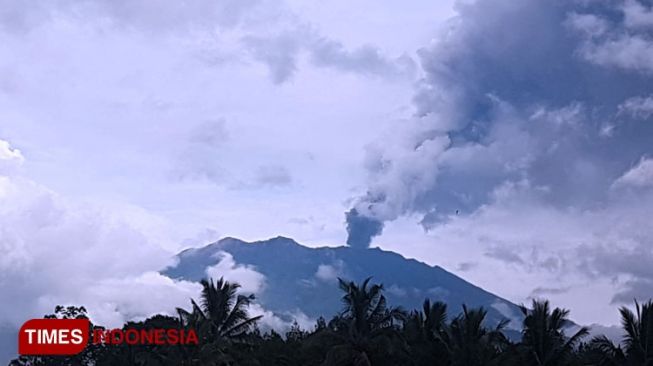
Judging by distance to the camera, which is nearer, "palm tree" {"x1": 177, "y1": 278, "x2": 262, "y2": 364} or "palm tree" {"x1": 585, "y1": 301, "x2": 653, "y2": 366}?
"palm tree" {"x1": 585, "y1": 301, "x2": 653, "y2": 366}

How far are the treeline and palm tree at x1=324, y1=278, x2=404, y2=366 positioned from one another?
0.05 m

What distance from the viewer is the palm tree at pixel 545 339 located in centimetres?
3772

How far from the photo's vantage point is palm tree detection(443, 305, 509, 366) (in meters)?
37.2

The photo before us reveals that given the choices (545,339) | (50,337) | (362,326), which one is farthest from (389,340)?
(50,337)

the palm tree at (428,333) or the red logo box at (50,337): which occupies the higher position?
the red logo box at (50,337)

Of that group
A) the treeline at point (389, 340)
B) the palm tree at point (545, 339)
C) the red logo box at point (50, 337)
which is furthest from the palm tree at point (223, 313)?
the palm tree at point (545, 339)

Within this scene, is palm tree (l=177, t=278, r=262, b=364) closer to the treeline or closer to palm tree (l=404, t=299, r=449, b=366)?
the treeline

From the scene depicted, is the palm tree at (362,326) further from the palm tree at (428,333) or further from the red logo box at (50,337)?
the red logo box at (50,337)

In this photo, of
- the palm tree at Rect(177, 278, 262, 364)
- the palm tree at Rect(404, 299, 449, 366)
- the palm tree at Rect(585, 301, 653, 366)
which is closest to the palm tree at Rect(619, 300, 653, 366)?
the palm tree at Rect(585, 301, 653, 366)

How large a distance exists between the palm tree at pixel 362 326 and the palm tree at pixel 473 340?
10.7 feet

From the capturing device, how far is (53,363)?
231ft

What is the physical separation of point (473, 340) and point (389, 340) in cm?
443

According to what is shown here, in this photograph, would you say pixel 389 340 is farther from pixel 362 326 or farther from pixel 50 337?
pixel 50 337

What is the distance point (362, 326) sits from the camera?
41.0 metres
